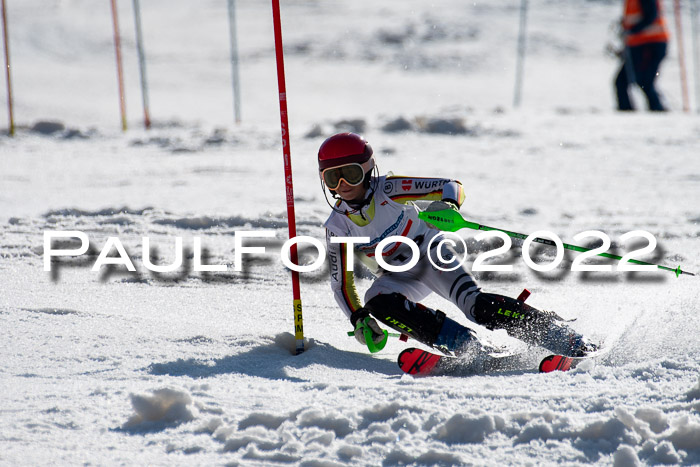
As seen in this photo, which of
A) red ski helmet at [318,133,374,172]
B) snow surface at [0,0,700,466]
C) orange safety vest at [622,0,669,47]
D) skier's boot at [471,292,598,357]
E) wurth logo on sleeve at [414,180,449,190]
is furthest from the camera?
orange safety vest at [622,0,669,47]

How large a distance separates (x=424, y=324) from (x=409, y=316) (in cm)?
8

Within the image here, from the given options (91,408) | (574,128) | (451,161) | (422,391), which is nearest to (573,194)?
(451,161)

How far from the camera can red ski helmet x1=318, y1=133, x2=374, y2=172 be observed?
13.9ft

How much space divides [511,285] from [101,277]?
2756 mm

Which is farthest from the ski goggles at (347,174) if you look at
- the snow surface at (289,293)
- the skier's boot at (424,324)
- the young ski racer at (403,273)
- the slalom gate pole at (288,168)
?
the snow surface at (289,293)

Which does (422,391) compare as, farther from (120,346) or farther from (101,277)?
(101,277)

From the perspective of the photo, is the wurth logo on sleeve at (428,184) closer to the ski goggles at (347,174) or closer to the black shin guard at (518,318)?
the ski goggles at (347,174)

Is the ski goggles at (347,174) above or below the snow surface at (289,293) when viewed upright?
above

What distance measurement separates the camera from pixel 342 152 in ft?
13.9

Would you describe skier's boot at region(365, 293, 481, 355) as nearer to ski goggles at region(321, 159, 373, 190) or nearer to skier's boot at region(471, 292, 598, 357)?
skier's boot at region(471, 292, 598, 357)

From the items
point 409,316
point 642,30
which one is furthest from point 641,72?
point 409,316

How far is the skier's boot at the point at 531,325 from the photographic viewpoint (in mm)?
3953

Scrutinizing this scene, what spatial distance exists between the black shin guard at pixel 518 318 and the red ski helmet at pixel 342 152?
38.3 inches

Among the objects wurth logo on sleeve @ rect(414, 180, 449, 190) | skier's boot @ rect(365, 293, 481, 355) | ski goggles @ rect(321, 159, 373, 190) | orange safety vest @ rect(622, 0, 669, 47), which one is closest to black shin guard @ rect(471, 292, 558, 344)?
skier's boot @ rect(365, 293, 481, 355)
